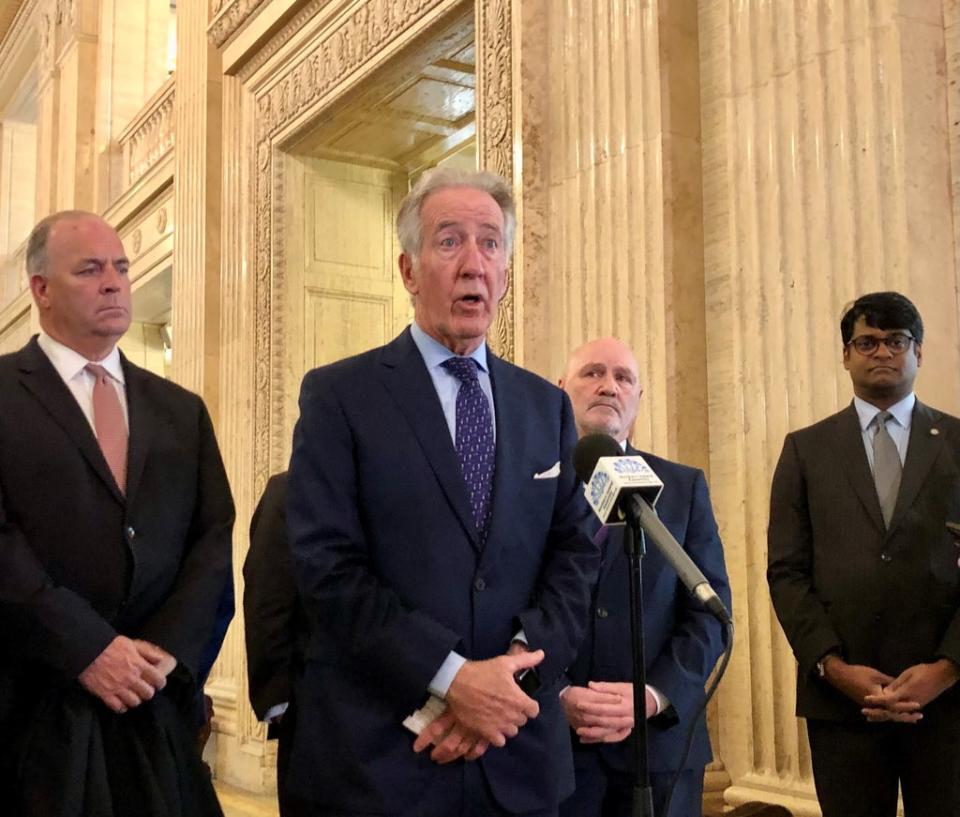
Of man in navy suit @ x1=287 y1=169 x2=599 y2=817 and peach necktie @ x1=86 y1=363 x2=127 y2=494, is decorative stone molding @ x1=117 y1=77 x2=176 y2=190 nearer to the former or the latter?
peach necktie @ x1=86 y1=363 x2=127 y2=494

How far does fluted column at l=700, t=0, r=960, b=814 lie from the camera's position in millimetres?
3504

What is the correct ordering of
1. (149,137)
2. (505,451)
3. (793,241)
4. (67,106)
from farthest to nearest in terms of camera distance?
(67,106) < (149,137) < (793,241) < (505,451)

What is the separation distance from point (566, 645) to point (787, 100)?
8.52 ft

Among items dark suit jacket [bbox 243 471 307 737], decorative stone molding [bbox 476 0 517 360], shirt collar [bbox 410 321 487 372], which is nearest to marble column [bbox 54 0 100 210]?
decorative stone molding [bbox 476 0 517 360]

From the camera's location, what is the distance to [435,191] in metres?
2.16

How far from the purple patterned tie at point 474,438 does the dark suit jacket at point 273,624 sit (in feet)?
3.13

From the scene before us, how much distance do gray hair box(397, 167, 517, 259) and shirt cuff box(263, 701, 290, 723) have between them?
1.32 m

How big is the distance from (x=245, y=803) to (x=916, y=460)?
4.96 metres

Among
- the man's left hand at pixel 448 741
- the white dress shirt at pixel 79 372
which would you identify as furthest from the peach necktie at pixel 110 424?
the man's left hand at pixel 448 741

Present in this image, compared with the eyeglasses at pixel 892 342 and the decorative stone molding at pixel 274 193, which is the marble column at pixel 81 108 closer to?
the decorative stone molding at pixel 274 193

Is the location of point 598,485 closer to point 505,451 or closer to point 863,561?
point 505,451

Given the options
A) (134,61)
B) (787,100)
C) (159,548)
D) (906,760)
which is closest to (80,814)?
(159,548)

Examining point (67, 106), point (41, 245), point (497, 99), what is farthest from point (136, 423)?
point (67, 106)

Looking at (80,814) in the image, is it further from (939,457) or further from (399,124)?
(399,124)
